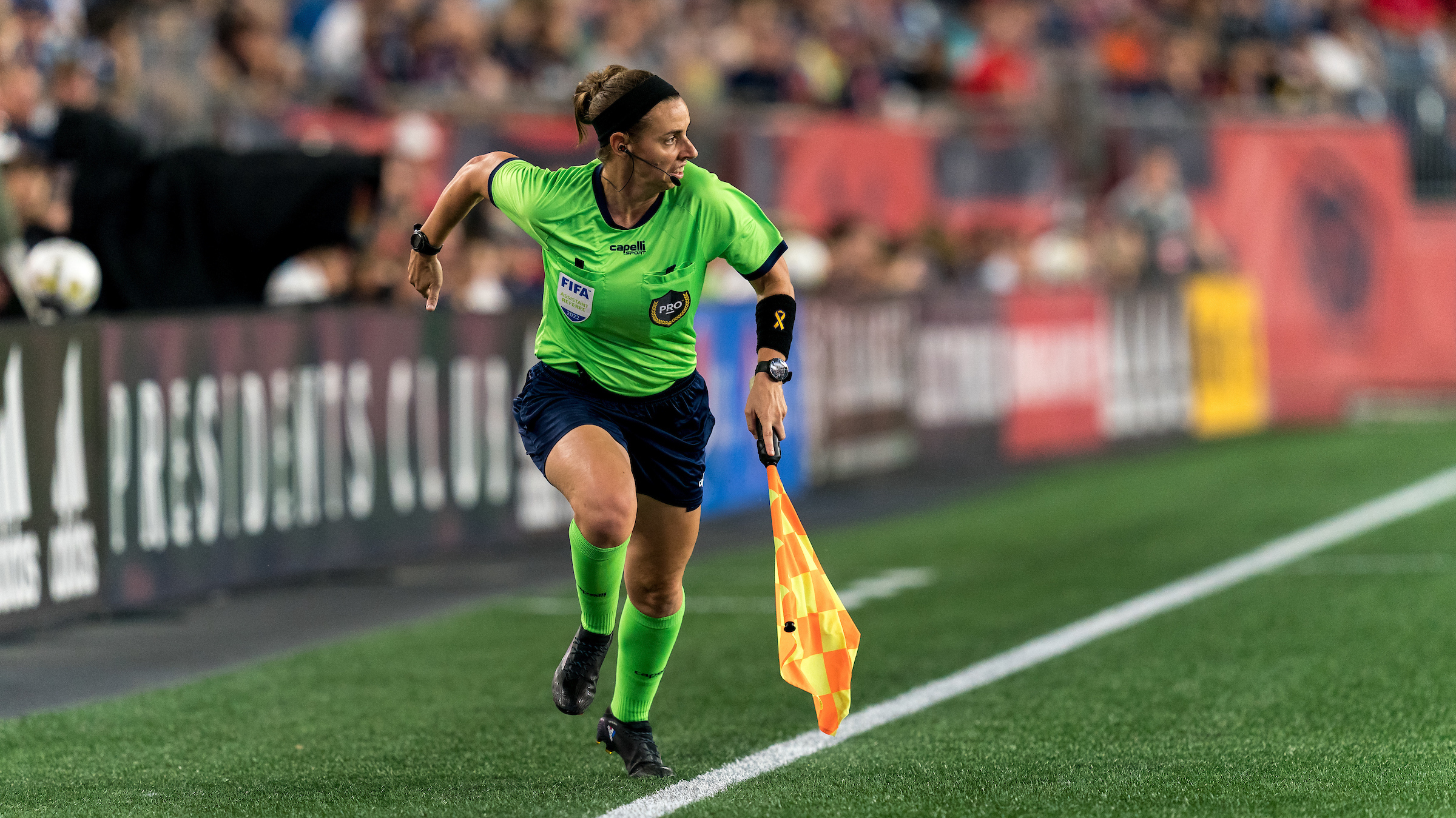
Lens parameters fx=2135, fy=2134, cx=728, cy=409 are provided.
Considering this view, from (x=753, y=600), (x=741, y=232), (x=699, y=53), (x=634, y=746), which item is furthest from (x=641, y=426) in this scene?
(x=699, y=53)

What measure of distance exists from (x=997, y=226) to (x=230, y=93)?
8.46 meters

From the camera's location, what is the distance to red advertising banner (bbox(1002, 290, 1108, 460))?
18688mm

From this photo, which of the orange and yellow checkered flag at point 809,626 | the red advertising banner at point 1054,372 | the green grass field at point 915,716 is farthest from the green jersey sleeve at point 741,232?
the red advertising banner at point 1054,372

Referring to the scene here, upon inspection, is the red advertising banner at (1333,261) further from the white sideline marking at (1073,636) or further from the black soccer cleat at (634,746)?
the black soccer cleat at (634,746)

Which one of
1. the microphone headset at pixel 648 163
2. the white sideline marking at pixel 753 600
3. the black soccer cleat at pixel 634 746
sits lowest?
the white sideline marking at pixel 753 600

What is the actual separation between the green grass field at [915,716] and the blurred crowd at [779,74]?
3.39 m

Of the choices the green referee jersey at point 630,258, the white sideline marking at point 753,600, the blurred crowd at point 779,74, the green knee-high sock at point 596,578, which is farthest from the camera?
the blurred crowd at point 779,74

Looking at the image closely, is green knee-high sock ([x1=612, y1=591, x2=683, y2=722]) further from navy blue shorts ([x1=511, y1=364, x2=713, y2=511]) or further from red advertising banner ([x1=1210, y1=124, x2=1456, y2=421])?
red advertising banner ([x1=1210, y1=124, x2=1456, y2=421])

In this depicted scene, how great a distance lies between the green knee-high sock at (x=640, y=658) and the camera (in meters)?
6.64

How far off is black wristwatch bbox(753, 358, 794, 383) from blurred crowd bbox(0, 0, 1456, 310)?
5149mm

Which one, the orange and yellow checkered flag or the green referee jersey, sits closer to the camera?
the green referee jersey

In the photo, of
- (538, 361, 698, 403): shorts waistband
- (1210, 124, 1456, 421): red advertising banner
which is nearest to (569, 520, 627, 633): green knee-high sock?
(538, 361, 698, 403): shorts waistband

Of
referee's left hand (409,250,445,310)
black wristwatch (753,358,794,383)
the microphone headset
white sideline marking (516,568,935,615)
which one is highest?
the microphone headset

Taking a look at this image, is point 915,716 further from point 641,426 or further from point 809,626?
point 641,426
